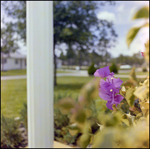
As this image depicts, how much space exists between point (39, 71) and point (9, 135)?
117cm

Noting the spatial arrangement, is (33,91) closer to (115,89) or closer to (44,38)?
(44,38)

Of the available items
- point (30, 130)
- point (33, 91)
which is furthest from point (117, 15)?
point (30, 130)

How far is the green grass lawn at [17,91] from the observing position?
106 inches

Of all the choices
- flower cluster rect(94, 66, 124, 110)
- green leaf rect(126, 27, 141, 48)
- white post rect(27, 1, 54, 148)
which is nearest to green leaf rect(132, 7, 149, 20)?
green leaf rect(126, 27, 141, 48)

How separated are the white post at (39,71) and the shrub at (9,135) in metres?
0.67

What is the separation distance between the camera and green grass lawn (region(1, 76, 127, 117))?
8.84 ft

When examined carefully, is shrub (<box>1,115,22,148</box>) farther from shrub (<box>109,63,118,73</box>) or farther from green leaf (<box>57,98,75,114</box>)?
green leaf (<box>57,98,75,114</box>)

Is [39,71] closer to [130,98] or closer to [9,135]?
[9,135]

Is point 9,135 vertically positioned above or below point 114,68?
below

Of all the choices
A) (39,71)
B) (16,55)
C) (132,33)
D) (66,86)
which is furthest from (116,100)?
(16,55)

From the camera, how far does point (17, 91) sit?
279cm

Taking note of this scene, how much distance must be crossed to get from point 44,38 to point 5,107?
1.37m

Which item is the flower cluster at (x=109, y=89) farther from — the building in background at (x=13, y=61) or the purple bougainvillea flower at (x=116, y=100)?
the building in background at (x=13, y=61)

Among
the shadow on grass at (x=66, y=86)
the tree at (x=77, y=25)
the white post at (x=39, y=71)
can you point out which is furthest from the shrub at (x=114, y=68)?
the white post at (x=39, y=71)
